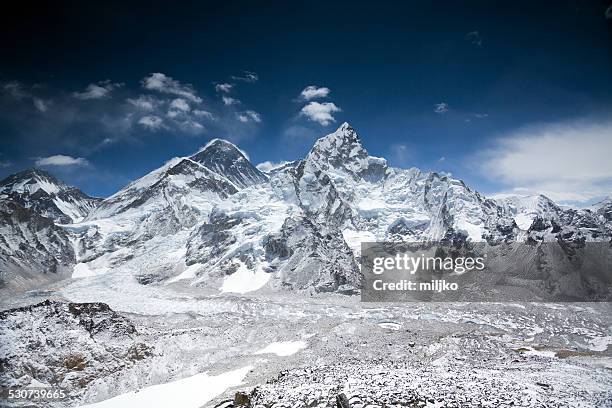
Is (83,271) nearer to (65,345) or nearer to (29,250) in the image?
(29,250)

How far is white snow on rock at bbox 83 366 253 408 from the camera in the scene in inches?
1297

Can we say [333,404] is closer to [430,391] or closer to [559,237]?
[430,391]

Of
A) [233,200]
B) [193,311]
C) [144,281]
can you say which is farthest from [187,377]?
[233,200]

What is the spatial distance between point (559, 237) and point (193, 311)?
4988 inches

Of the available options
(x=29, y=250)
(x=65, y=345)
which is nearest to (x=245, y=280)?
(x=29, y=250)

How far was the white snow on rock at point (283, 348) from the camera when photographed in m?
49.6

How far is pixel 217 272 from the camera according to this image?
5728 inches

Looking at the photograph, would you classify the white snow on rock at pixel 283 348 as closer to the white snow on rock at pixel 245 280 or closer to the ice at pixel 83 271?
the white snow on rock at pixel 245 280

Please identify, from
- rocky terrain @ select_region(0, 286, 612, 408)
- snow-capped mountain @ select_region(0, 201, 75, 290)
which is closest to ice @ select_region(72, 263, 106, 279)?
snow-capped mountain @ select_region(0, 201, 75, 290)

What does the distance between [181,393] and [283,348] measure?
1851cm

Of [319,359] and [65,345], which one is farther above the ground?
[65,345]

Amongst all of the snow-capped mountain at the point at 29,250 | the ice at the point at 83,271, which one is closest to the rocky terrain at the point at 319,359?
the snow-capped mountain at the point at 29,250

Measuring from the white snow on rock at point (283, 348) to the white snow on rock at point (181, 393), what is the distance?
981 centimetres

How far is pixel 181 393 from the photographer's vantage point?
1385 inches
